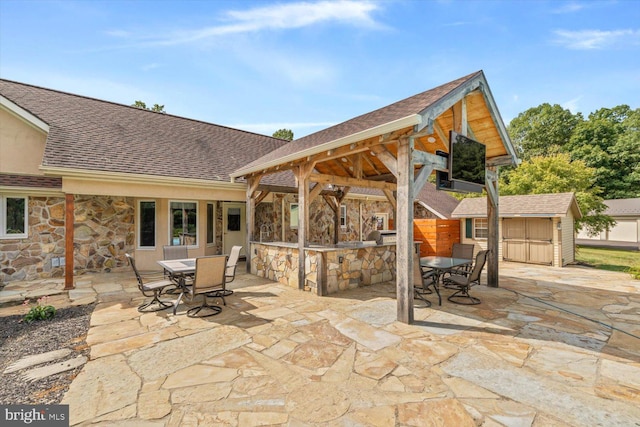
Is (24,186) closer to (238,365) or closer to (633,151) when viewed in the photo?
(238,365)

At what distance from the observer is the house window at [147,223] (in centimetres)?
959

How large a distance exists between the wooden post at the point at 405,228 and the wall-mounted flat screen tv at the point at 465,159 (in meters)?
1.28

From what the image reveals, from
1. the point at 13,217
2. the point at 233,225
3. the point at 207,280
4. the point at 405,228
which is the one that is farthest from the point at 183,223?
the point at 405,228

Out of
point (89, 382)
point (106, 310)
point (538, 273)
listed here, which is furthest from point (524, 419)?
point (538, 273)

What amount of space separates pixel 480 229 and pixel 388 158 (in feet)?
36.2

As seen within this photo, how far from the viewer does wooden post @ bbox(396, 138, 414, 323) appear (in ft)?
15.8

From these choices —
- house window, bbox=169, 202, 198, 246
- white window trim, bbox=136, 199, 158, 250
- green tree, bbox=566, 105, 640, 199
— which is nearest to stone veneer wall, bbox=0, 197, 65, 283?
white window trim, bbox=136, 199, 158, 250

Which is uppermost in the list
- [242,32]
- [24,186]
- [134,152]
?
[242,32]

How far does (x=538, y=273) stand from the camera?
9914mm

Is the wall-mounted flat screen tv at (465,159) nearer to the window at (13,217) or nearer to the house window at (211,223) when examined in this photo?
the house window at (211,223)

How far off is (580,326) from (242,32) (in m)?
10.2

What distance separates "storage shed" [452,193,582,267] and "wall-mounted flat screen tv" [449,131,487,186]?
7.50m

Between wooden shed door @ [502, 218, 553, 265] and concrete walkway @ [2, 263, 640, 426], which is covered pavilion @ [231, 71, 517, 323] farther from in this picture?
wooden shed door @ [502, 218, 553, 265]

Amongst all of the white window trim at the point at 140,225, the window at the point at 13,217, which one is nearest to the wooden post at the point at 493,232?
the white window trim at the point at 140,225
